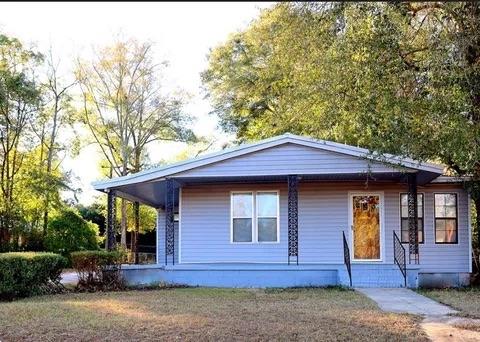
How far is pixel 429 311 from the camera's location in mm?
9297

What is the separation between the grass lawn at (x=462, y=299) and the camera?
30.2 ft

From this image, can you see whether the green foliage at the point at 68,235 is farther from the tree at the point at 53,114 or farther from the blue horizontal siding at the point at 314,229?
the blue horizontal siding at the point at 314,229

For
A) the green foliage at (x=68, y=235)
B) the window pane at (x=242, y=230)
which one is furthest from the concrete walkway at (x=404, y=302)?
the green foliage at (x=68, y=235)

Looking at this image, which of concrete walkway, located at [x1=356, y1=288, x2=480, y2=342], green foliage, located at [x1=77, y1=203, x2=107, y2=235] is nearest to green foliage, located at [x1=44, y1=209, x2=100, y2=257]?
green foliage, located at [x1=77, y1=203, x2=107, y2=235]

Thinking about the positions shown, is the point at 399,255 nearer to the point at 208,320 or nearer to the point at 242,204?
the point at 242,204

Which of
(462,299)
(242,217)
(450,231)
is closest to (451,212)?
(450,231)

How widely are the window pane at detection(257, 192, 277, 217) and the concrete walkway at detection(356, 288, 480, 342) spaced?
3.82 meters

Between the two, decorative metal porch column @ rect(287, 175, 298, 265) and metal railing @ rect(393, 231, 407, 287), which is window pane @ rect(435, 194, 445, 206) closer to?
metal railing @ rect(393, 231, 407, 287)

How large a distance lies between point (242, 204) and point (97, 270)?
4409mm

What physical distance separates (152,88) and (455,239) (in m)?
20.0

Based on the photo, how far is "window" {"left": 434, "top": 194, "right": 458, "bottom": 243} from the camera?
50.5ft

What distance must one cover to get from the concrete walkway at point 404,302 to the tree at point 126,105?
67.6 feet

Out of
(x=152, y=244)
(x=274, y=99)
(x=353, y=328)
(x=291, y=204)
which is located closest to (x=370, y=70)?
(x=353, y=328)

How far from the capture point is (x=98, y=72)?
31.0 metres
